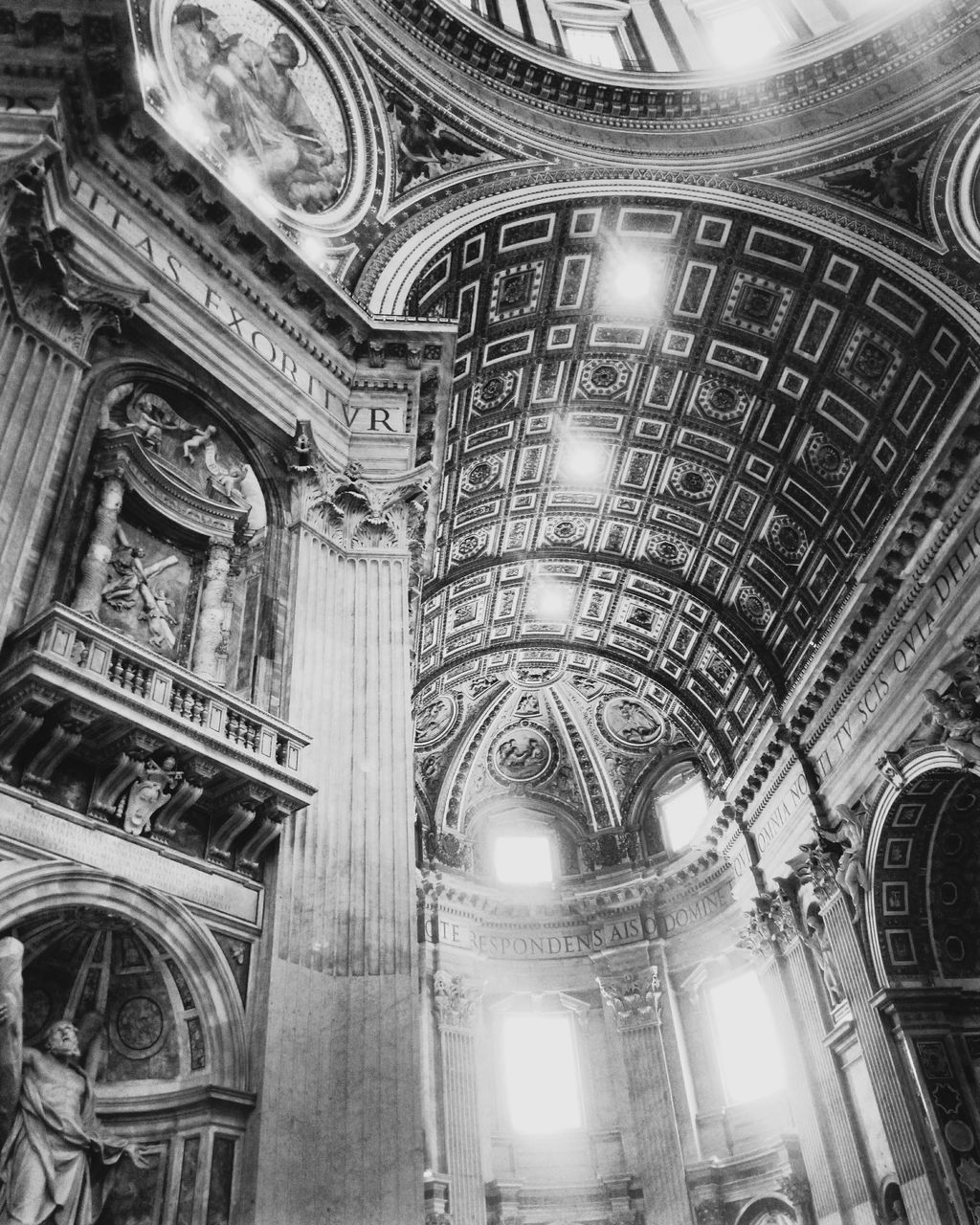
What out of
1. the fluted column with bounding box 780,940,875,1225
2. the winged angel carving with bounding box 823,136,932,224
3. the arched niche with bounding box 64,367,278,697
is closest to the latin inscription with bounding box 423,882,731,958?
the fluted column with bounding box 780,940,875,1225

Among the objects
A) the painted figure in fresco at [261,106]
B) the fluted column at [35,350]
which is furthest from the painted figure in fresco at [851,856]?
the fluted column at [35,350]

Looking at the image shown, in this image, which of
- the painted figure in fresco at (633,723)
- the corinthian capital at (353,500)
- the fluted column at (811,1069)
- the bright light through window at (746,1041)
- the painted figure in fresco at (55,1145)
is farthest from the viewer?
the painted figure in fresco at (633,723)

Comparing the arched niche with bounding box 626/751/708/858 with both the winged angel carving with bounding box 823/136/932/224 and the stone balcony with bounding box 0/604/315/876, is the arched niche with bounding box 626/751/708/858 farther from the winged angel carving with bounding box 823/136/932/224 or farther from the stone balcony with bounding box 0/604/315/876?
the stone balcony with bounding box 0/604/315/876

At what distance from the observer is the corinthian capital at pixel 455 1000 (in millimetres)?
19625

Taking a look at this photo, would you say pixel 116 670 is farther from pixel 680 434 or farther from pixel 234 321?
pixel 680 434

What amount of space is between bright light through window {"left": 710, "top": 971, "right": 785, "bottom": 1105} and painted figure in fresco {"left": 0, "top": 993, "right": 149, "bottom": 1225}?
50.0 feet

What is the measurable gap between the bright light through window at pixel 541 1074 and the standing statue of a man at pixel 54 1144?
15.4m

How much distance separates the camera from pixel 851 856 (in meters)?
15.7

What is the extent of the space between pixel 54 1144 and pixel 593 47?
18078 millimetres

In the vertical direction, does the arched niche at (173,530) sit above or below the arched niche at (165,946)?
above

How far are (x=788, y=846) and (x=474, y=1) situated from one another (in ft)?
50.1

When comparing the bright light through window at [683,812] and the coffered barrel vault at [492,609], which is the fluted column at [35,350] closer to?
the coffered barrel vault at [492,609]

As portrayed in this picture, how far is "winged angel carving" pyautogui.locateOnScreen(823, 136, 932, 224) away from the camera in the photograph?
14734 mm

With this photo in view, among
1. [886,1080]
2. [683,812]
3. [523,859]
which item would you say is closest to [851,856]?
[886,1080]
